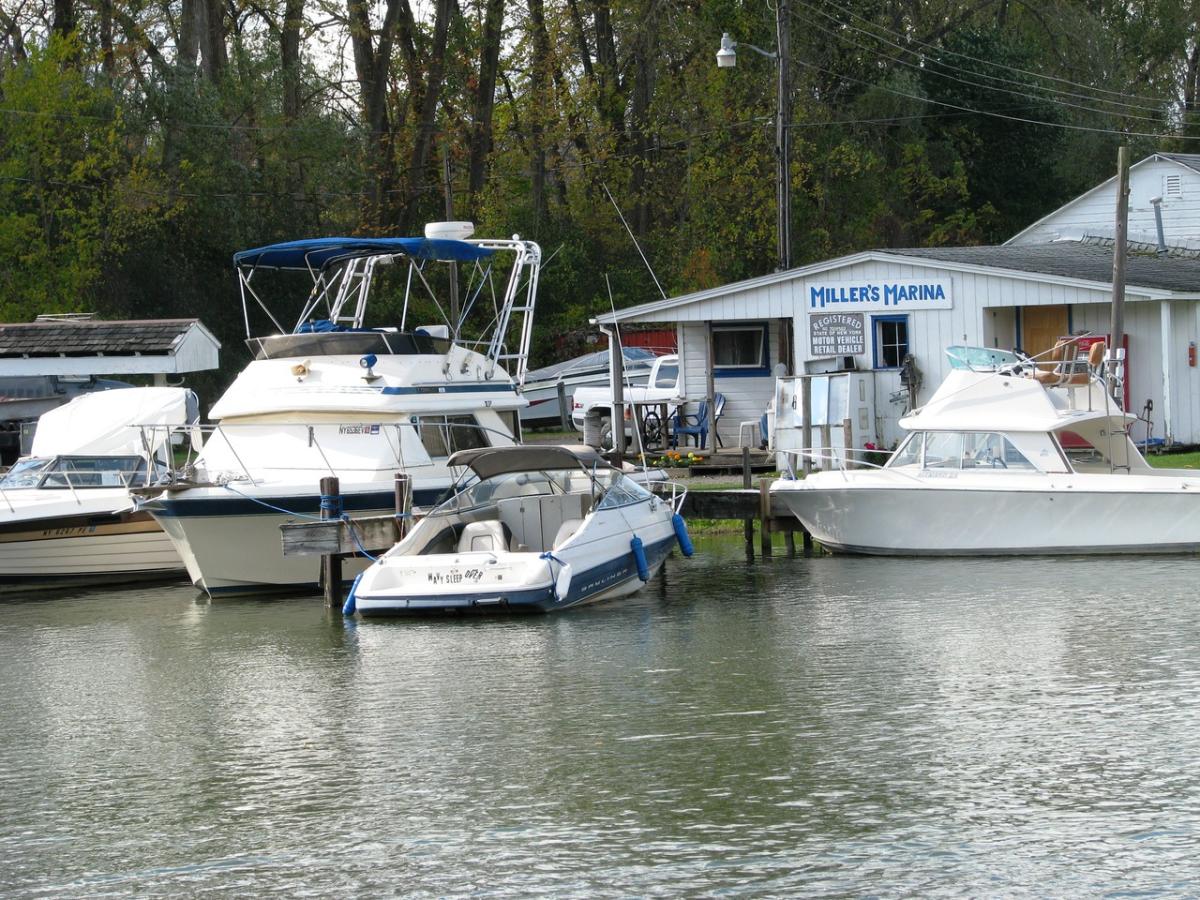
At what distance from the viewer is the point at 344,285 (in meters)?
26.0

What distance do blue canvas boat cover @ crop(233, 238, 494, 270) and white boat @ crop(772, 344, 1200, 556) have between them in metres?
6.00

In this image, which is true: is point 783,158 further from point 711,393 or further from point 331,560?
point 331,560

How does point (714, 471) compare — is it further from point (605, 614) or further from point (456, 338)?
point (605, 614)

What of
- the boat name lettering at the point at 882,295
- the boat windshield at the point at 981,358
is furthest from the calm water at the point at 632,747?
the boat name lettering at the point at 882,295

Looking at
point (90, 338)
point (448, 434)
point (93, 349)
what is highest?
point (90, 338)

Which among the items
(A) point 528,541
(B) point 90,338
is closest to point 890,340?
(A) point 528,541

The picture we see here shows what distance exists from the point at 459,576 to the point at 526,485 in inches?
129

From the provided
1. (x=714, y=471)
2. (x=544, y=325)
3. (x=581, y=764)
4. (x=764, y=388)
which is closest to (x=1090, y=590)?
(x=581, y=764)

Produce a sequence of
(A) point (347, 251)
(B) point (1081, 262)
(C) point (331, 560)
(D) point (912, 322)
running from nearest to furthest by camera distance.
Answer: (C) point (331, 560) → (A) point (347, 251) → (D) point (912, 322) → (B) point (1081, 262)

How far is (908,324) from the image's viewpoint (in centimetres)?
3097

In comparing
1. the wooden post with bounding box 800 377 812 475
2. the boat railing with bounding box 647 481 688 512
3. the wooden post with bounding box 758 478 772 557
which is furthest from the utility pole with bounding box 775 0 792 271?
the wooden post with bounding box 758 478 772 557

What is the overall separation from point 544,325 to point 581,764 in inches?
1515

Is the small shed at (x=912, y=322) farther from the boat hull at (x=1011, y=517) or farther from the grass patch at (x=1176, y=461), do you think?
the boat hull at (x=1011, y=517)

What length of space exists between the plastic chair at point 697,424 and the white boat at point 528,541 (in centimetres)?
909
